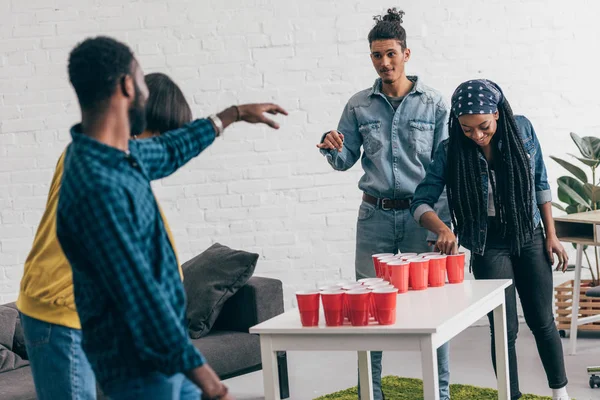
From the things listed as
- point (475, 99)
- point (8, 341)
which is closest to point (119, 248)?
point (475, 99)

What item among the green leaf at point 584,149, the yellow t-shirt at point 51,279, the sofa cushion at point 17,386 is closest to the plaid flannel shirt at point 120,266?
the yellow t-shirt at point 51,279

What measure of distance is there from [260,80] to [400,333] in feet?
10.0

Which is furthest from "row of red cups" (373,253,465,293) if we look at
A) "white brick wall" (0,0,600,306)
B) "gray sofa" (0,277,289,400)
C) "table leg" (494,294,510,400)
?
"white brick wall" (0,0,600,306)

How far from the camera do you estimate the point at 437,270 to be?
2.71 m

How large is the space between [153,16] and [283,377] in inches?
87.7

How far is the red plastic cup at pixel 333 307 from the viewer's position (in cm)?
215

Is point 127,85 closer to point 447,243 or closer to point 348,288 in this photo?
point 348,288

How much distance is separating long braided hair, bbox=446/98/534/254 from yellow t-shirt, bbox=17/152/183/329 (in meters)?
1.67

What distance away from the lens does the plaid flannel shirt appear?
138 centimetres

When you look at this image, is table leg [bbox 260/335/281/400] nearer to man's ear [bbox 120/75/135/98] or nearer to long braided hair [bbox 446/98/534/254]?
man's ear [bbox 120/75/135/98]

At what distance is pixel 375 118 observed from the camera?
3338mm

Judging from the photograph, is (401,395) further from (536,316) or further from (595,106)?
(595,106)

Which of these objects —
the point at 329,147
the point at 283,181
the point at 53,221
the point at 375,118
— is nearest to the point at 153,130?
the point at 53,221

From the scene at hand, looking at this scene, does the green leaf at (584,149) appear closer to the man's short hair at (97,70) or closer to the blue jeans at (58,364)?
the blue jeans at (58,364)
